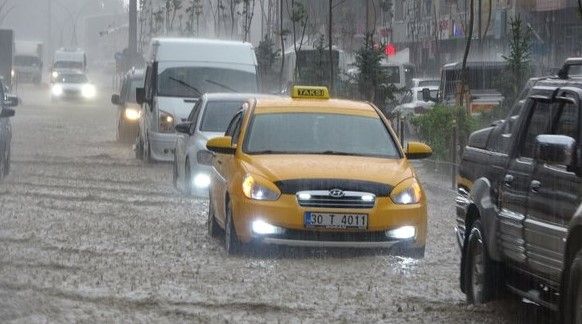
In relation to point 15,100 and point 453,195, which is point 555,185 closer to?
point 453,195

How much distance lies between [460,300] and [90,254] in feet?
12.2

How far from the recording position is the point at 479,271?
10.3 m

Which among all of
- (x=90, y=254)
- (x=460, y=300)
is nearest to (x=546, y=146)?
(x=460, y=300)

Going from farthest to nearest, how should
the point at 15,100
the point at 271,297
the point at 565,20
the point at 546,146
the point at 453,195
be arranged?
the point at 565,20 < the point at 15,100 < the point at 453,195 < the point at 271,297 < the point at 546,146

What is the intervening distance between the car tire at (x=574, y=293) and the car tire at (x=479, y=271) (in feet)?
6.75

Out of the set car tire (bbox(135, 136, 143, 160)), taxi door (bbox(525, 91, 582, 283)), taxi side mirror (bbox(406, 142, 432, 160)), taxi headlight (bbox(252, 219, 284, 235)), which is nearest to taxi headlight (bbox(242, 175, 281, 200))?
taxi headlight (bbox(252, 219, 284, 235))

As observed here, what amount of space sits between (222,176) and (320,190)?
1.80m

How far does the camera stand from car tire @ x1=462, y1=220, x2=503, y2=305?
1009cm

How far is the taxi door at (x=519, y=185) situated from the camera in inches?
369

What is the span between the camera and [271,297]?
10.8 meters

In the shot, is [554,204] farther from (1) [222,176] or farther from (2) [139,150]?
(2) [139,150]

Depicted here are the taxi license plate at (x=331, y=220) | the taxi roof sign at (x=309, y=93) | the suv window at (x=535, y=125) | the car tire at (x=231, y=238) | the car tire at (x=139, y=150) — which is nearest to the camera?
the suv window at (x=535, y=125)

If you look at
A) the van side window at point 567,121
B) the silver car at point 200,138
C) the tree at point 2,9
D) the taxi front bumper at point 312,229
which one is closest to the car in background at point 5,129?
the silver car at point 200,138

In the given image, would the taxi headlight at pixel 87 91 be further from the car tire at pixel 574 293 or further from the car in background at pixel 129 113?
the car tire at pixel 574 293
